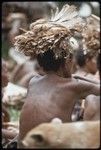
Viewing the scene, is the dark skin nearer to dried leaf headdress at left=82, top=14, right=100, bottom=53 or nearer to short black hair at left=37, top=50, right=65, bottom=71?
short black hair at left=37, top=50, right=65, bottom=71

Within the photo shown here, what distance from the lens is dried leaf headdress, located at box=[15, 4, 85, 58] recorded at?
411cm

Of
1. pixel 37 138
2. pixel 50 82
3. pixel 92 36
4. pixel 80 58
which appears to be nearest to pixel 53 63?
pixel 50 82

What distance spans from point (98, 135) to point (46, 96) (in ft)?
2.86

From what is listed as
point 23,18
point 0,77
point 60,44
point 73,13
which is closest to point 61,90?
point 60,44

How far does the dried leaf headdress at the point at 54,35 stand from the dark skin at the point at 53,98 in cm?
20

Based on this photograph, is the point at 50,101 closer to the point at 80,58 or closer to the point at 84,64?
the point at 84,64

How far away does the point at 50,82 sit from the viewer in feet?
13.4

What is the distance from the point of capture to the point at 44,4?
1271cm

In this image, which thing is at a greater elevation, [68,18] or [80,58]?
[68,18]

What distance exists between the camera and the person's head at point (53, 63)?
4184 mm

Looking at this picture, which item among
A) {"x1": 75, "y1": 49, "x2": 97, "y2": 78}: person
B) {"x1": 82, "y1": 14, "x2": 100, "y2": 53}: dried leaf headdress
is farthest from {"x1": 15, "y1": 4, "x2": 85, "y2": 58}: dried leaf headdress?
{"x1": 75, "y1": 49, "x2": 97, "y2": 78}: person

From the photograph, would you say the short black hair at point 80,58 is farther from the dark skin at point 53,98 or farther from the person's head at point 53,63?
the dark skin at point 53,98

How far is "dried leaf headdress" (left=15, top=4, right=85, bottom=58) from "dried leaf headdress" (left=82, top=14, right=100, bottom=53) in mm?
2322

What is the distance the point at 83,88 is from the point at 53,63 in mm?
364
